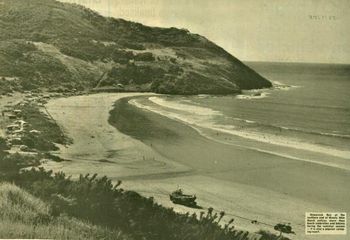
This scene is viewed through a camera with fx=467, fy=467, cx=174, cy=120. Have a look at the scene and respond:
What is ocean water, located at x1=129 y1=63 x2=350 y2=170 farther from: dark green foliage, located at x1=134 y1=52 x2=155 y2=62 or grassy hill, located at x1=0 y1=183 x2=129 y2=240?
grassy hill, located at x1=0 y1=183 x2=129 y2=240

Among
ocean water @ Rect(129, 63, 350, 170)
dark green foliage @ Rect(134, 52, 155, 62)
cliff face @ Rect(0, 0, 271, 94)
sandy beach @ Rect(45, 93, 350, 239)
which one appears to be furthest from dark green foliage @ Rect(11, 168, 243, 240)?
dark green foliage @ Rect(134, 52, 155, 62)

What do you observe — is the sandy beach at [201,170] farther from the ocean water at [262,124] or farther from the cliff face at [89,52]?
the ocean water at [262,124]

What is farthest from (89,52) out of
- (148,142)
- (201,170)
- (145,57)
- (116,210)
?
(116,210)

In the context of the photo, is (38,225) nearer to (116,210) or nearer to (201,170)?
(116,210)

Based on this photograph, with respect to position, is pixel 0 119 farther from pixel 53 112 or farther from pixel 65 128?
pixel 53 112

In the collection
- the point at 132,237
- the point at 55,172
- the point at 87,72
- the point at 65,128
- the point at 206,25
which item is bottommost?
the point at 132,237

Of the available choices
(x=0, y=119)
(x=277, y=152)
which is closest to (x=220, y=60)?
(x=277, y=152)

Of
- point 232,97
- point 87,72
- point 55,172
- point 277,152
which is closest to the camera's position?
point 55,172
